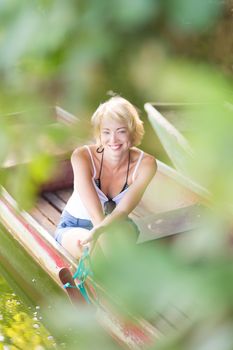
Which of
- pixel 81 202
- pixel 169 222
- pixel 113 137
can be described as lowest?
pixel 169 222

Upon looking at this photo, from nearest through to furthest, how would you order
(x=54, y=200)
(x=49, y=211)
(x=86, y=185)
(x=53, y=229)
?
(x=86, y=185), (x=53, y=229), (x=49, y=211), (x=54, y=200)

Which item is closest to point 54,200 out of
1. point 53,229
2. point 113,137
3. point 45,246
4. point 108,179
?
point 53,229

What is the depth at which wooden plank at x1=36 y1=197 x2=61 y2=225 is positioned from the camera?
2.88 m

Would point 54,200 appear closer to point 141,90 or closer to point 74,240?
point 74,240

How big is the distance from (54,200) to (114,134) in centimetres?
129

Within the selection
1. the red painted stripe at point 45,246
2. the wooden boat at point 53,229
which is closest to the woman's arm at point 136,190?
the wooden boat at point 53,229

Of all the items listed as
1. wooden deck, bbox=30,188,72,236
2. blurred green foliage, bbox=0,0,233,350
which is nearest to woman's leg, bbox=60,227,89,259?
wooden deck, bbox=30,188,72,236

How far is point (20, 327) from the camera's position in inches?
101

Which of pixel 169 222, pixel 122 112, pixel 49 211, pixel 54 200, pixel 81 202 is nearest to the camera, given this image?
pixel 122 112

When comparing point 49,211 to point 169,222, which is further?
point 49,211

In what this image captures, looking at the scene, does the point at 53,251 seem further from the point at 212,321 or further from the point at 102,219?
the point at 212,321

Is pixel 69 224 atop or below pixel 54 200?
atop

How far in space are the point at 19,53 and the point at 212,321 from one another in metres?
0.21

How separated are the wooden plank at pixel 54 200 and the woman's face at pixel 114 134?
114 cm
